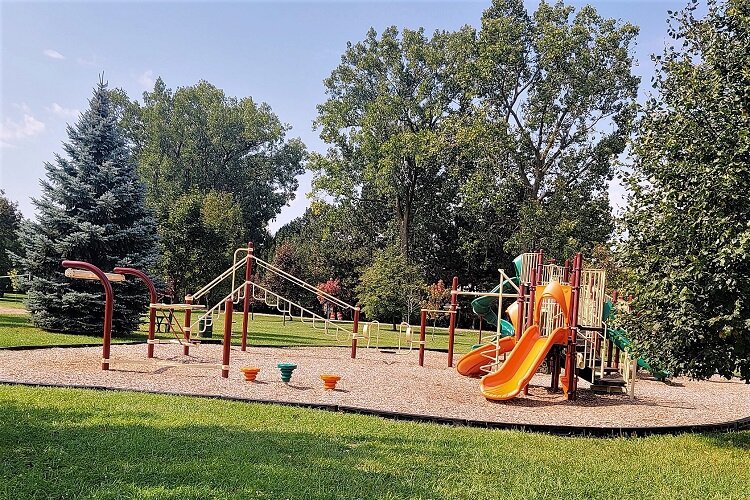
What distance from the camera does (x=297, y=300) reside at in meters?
39.5

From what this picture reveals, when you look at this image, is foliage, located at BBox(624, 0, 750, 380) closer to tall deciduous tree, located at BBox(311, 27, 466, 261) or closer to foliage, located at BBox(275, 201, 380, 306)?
tall deciduous tree, located at BBox(311, 27, 466, 261)

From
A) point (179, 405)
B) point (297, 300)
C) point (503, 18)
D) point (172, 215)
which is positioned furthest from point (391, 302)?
point (179, 405)

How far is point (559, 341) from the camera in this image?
1062cm

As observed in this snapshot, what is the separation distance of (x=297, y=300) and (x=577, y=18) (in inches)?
905

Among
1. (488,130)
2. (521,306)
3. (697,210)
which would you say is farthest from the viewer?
(488,130)

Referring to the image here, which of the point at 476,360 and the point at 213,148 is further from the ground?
the point at 213,148

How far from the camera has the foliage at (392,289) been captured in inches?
1251

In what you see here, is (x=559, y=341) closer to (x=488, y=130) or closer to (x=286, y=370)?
(x=286, y=370)

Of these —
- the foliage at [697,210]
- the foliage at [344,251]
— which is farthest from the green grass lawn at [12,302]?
the foliage at [697,210]

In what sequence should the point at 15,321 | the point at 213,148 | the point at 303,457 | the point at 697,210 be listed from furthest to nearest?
1. the point at 213,148
2. the point at 15,321
3. the point at 697,210
4. the point at 303,457

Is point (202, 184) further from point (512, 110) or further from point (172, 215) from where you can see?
point (512, 110)

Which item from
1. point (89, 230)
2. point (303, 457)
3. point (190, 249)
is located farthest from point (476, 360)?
point (190, 249)

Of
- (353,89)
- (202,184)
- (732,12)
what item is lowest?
(732,12)

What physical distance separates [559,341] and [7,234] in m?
41.4
